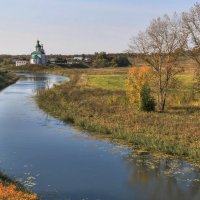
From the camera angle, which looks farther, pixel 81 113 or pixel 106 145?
pixel 81 113

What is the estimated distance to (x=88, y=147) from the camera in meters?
23.8

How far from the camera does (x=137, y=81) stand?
34.0m

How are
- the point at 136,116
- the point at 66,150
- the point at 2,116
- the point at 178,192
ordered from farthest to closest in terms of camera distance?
1. the point at 2,116
2. the point at 136,116
3. the point at 66,150
4. the point at 178,192

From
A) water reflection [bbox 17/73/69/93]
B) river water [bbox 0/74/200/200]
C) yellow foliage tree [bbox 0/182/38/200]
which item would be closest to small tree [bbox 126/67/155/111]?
river water [bbox 0/74/200/200]

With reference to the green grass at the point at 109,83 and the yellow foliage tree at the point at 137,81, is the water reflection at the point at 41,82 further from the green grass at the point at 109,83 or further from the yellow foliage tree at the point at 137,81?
the yellow foliage tree at the point at 137,81

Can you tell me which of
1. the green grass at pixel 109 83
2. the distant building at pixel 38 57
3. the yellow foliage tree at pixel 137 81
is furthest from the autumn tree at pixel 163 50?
the distant building at pixel 38 57

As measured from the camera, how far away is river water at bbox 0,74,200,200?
1619 cm

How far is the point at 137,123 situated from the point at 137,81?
722 cm

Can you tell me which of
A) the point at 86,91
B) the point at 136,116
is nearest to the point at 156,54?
the point at 136,116

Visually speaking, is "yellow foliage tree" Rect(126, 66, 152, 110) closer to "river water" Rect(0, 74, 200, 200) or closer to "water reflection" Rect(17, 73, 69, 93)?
"river water" Rect(0, 74, 200, 200)

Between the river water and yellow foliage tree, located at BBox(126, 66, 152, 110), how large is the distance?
7.95 meters

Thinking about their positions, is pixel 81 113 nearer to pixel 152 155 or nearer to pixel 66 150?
pixel 66 150

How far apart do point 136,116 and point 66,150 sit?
27.8 feet

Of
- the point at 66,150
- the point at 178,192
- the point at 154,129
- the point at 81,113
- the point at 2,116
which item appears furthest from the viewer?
the point at 2,116
